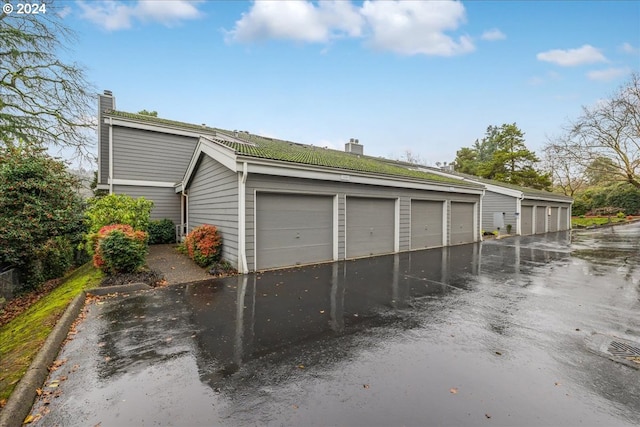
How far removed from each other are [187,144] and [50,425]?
13.2 m

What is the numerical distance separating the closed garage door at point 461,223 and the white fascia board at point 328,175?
66.9 inches

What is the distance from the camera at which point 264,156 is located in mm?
7664

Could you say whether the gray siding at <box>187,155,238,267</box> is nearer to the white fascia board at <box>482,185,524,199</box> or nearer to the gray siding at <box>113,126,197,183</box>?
the gray siding at <box>113,126,197,183</box>

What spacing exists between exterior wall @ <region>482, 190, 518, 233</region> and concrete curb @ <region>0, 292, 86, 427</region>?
2246cm

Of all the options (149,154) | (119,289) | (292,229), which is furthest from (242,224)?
(149,154)

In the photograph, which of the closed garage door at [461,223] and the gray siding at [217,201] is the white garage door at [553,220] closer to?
the closed garage door at [461,223]

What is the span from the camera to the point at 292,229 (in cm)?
841

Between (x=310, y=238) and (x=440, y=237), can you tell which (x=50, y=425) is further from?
(x=440, y=237)

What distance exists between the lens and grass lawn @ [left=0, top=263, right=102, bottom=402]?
2834 millimetres

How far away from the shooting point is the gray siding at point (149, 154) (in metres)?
12.0

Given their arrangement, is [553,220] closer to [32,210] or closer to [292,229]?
[292,229]

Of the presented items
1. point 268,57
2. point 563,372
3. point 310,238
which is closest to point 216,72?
point 268,57

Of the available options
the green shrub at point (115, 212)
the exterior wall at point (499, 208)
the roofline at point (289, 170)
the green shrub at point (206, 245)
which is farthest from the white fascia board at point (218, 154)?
the exterior wall at point (499, 208)

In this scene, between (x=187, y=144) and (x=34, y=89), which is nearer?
(x=34, y=89)
